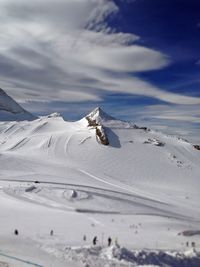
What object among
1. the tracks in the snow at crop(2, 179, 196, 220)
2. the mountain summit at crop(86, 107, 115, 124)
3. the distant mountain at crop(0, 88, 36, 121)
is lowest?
the tracks in the snow at crop(2, 179, 196, 220)

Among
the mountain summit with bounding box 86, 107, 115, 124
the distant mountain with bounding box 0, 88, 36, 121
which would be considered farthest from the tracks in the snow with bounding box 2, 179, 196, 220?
the distant mountain with bounding box 0, 88, 36, 121

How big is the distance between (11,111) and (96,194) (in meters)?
78.0

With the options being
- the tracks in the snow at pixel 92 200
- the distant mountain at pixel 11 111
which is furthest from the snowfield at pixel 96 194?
the distant mountain at pixel 11 111

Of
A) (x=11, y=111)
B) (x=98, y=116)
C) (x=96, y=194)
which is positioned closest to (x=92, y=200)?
(x=96, y=194)

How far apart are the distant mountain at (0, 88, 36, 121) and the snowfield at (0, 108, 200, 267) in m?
19.4

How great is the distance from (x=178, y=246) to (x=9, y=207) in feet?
56.6

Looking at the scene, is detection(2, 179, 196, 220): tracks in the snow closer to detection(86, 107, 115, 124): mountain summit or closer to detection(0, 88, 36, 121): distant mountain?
detection(86, 107, 115, 124): mountain summit

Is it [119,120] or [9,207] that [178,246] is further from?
[119,120]

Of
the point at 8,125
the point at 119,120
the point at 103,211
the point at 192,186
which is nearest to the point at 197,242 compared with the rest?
the point at 103,211

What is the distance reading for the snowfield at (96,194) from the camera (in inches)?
1018

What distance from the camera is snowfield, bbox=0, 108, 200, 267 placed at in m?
25.9

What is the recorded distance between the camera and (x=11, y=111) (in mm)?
121188

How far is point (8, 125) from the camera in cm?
9425

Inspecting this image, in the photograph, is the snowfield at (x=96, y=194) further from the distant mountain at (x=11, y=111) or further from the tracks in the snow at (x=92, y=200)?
the distant mountain at (x=11, y=111)
